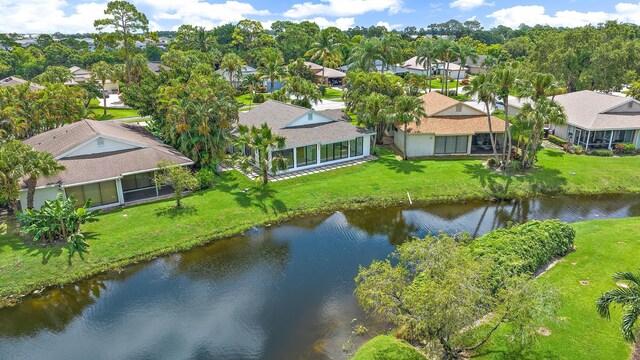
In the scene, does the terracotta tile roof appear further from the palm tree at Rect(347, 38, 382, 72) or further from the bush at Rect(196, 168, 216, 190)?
the palm tree at Rect(347, 38, 382, 72)

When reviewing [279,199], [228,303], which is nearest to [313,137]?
[279,199]

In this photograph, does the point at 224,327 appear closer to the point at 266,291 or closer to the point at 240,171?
the point at 266,291

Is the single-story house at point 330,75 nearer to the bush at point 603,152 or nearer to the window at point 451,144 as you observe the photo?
the window at point 451,144

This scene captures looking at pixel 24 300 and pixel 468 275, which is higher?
pixel 468 275

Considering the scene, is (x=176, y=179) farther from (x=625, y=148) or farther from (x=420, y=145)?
(x=625, y=148)

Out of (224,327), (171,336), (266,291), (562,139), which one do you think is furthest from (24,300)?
(562,139)

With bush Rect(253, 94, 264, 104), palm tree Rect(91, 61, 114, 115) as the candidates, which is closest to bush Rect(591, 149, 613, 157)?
bush Rect(253, 94, 264, 104)
